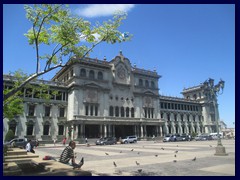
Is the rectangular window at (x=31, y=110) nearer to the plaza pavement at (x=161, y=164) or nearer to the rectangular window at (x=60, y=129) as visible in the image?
the rectangular window at (x=60, y=129)

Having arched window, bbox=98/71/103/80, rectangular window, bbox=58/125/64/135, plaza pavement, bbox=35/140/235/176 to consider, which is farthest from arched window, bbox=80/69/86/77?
plaza pavement, bbox=35/140/235/176

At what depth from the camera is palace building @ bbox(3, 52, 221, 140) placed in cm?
4638

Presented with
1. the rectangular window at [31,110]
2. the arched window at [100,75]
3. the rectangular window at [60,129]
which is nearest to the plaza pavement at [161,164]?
the rectangular window at [31,110]

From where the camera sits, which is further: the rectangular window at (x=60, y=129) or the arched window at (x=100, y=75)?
the arched window at (x=100, y=75)

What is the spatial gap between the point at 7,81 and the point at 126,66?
28.2 metres

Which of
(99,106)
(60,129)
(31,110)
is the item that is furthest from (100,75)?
(31,110)

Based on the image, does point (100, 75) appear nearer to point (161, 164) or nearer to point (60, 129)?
point (60, 129)

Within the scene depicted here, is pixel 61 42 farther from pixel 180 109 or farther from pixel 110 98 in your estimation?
pixel 180 109

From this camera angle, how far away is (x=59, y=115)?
161ft

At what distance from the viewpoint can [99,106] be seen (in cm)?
5206

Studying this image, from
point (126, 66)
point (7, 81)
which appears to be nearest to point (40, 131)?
point (7, 81)

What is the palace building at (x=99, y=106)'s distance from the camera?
4638 cm

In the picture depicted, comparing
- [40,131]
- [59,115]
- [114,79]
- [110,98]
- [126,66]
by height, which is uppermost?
[126,66]

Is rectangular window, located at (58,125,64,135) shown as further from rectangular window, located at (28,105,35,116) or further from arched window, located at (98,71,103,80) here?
arched window, located at (98,71,103,80)
